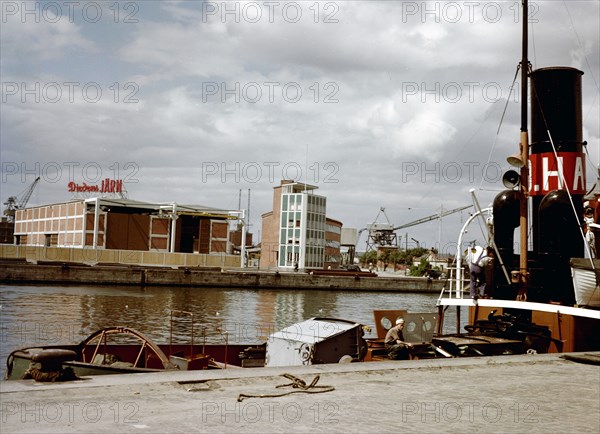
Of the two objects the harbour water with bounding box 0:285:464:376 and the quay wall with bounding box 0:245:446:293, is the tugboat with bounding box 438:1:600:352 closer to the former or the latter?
the harbour water with bounding box 0:285:464:376

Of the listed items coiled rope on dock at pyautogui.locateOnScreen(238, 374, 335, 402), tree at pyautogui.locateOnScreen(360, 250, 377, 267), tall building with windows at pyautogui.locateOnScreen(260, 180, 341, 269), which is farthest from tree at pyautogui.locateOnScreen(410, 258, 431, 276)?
coiled rope on dock at pyautogui.locateOnScreen(238, 374, 335, 402)

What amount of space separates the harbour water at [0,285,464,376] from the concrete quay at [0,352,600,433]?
16.6 meters

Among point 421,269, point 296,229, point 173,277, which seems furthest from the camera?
point 421,269

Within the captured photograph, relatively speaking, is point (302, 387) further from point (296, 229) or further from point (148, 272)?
point (296, 229)

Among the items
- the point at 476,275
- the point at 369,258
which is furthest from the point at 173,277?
the point at 369,258

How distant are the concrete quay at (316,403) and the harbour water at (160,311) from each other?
54.4 feet

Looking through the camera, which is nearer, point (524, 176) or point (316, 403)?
point (316, 403)

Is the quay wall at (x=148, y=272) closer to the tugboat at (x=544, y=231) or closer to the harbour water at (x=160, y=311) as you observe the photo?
the harbour water at (x=160, y=311)

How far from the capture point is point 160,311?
46062 mm

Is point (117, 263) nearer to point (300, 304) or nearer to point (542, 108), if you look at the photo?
point (300, 304)

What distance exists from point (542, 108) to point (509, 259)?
14.2 feet

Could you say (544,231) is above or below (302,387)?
above

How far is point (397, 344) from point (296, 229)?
8742cm

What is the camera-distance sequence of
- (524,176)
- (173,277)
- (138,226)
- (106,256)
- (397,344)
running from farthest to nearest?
(138,226), (106,256), (173,277), (524,176), (397,344)
